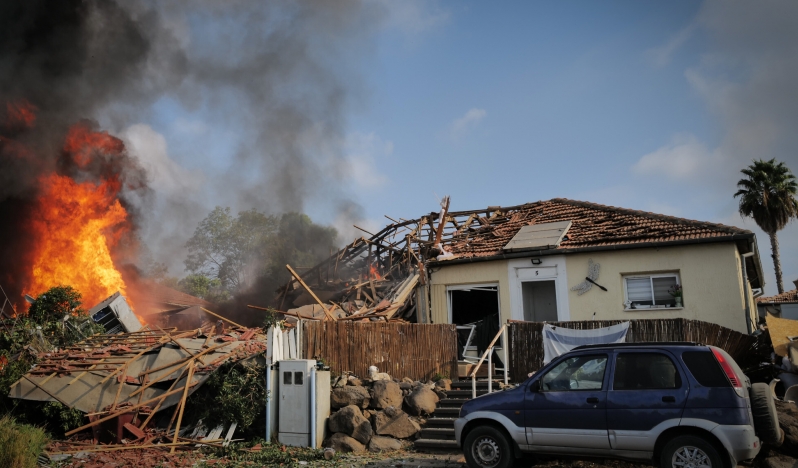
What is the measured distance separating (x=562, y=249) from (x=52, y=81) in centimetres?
2302

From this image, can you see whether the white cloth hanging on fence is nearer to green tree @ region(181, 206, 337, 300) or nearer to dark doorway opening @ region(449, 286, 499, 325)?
dark doorway opening @ region(449, 286, 499, 325)

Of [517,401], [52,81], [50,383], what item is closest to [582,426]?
[517,401]

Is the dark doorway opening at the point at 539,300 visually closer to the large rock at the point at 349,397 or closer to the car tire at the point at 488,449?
the large rock at the point at 349,397

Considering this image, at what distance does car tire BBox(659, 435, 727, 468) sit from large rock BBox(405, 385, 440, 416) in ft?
18.6

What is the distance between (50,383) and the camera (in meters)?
12.6

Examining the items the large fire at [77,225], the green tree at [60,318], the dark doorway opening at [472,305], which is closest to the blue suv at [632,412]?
the dark doorway opening at [472,305]

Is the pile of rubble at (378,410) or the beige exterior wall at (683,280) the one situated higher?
the beige exterior wall at (683,280)

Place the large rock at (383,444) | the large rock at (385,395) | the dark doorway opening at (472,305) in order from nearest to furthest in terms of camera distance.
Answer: the large rock at (383,444)
the large rock at (385,395)
the dark doorway opening at (472,305)

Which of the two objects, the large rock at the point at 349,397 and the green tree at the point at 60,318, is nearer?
the large rock at the point at 349,397

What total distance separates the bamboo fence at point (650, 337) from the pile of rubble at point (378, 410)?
183 centimetres

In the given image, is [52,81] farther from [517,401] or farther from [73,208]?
[517,401]

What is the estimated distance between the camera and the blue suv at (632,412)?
22.0 ft

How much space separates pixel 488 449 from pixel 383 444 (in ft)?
10.8

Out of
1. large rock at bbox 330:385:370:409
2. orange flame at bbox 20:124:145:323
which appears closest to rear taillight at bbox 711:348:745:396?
large rock at bbox 330:385:370:409
